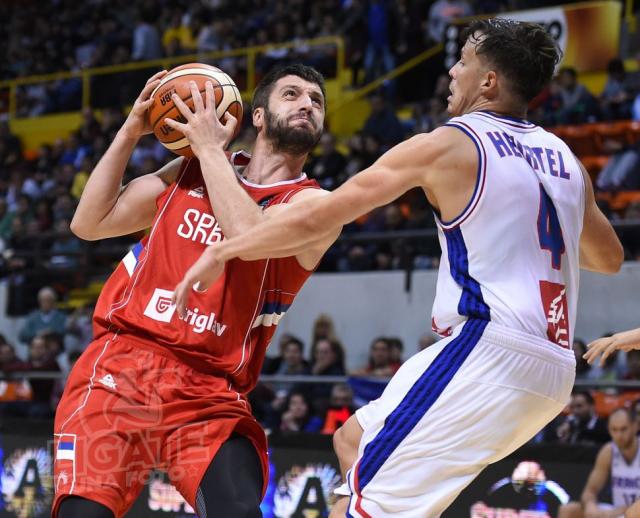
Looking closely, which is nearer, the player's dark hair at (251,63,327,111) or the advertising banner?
the player's dark hair at (251,63,327,111)

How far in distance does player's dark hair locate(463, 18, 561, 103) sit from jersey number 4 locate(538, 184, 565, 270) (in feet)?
1.13

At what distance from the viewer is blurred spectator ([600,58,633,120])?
1180cm

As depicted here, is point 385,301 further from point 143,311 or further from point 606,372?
point 143,311

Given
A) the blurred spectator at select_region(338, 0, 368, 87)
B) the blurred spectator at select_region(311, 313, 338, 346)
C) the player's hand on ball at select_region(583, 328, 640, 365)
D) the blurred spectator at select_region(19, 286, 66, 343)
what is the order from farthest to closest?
the blurred spectator at select_region(338, 0, 368, 87) < the blurred spectator at select_region(19, 286, 66, 343) < the blurred spectator at select_region(311, 313, 338, 346) < the player's hand on ball at select_region(583, 328, 640, 365)

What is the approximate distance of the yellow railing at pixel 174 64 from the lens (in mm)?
15484

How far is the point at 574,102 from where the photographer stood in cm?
1194

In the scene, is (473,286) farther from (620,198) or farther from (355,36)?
(355,36)

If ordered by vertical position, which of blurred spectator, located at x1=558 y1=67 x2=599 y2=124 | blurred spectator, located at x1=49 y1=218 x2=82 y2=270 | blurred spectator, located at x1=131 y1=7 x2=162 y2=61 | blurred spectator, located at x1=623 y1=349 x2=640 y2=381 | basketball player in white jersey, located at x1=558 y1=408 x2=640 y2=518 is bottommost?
basketball player in white jersey, located at x1=558 y1=408 x2=640 y2=518

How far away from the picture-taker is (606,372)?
832 centimetres

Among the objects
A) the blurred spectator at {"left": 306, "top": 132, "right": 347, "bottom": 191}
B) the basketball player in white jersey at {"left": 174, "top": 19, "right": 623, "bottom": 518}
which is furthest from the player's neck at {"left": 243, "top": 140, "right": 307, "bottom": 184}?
the blurred spectator at {"left": 306, "top": 132, "right": 347, "bottom": 191}

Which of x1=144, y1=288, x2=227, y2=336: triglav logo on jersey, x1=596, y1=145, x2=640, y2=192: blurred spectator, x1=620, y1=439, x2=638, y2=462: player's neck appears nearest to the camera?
x1=144, y1=288, x2=227, y2=336: triglav logo on jersey

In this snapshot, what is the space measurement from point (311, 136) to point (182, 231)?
61cm

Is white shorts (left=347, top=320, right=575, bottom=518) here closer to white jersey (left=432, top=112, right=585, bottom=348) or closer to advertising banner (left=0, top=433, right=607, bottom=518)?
white jersey (left=432, top=112, right=585, bottom=348)

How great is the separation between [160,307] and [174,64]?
13789mm
